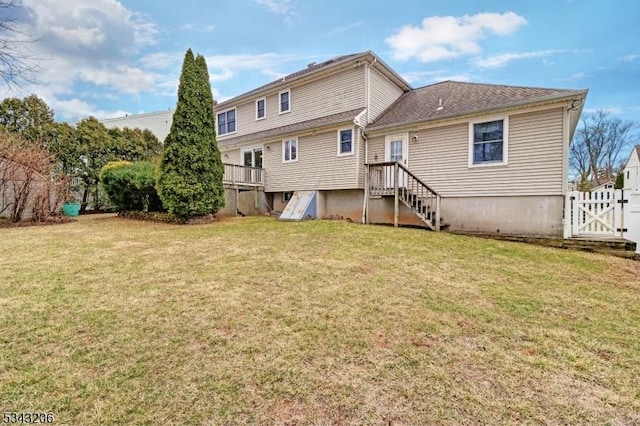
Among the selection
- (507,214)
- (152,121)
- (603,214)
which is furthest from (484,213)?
(152,121)

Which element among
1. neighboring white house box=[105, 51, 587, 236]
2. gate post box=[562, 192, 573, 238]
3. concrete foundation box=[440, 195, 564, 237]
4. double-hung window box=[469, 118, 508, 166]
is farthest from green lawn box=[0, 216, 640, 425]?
double-hung window box=[469, 118, 508, 166]

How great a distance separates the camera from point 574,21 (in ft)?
41.1

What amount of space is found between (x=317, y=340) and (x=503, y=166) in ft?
30.4

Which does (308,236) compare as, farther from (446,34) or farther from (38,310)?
(446,34)

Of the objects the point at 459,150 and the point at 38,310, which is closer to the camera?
the point at 38,310

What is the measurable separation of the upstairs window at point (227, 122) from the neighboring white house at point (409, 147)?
119cm

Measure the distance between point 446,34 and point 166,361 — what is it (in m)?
18.2

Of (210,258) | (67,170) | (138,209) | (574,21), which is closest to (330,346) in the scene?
(210,258)

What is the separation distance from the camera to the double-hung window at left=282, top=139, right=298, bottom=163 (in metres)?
14.2

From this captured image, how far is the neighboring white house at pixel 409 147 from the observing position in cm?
924

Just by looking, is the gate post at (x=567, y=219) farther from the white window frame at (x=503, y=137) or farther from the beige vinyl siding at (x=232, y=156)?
the beige vinyl siding at (x=232, y=156)

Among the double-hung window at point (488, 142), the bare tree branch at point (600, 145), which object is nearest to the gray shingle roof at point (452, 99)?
the double-hung window at point (488, 142)

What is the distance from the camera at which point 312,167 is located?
13.5 meters

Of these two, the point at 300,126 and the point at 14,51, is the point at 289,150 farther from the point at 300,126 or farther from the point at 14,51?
the point at 14,51
